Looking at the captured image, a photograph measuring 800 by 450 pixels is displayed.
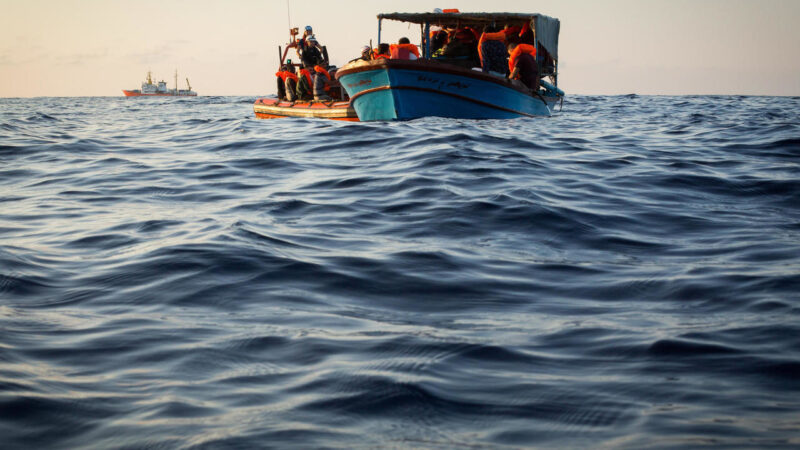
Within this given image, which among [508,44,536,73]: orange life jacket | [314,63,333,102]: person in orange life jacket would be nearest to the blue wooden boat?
[508,44,536,73]: orange life jacket

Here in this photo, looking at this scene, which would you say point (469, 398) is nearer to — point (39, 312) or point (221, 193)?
point (39, 312)

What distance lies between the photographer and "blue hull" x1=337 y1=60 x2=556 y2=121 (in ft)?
45.6

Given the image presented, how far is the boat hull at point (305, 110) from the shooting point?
1644 centimetres

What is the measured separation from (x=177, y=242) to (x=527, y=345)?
262 cm

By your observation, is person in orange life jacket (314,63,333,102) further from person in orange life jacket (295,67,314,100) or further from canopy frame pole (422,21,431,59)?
canopy frame pole (422,21,431,59)

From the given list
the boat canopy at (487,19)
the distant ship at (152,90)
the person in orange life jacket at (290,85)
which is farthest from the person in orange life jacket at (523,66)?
the distant ship at (152,90)

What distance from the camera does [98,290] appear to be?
3.60m

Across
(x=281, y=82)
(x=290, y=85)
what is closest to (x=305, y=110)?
(x=290, y=85)

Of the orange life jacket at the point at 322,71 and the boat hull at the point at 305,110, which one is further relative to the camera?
the orange life jacket at the point at 322,71

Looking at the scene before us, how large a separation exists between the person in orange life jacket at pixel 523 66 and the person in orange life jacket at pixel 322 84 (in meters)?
4.81

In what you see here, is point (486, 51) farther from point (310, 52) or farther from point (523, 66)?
point (310, 52)

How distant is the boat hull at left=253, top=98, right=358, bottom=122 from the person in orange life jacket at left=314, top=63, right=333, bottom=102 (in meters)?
0.36

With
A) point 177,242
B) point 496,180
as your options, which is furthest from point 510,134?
point 177,242

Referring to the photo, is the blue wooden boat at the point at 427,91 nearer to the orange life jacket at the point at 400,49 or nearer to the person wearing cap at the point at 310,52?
the orange life jacket at the point at 400,49
